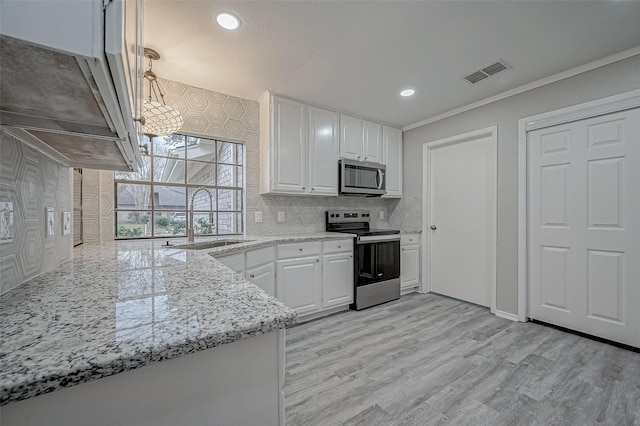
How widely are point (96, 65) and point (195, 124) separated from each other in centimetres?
245

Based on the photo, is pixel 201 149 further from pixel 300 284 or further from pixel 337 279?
pixel 337 279

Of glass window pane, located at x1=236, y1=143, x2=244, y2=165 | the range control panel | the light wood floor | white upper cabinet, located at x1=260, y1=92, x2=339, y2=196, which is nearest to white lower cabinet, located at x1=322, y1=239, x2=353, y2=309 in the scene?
the light wood floor

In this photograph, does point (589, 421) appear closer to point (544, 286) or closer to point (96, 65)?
point (544, 286)

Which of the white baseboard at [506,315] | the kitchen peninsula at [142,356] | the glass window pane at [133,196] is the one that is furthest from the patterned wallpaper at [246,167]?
the white baseboard at [506,315]

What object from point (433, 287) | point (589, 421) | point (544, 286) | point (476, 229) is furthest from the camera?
point (433, 287)

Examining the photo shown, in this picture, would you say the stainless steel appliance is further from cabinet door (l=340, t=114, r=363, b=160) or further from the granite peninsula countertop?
the granite peninsula countertop

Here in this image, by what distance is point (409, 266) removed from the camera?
3.53m

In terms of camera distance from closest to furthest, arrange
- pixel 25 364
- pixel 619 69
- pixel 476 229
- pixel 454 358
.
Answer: pixel 25 364, pixel 454 358, pixel 619 69, pixel 476 229

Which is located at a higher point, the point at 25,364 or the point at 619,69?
the point at 619,69

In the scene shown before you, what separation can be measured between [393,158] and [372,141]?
17.7 inches

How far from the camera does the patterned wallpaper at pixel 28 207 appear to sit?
0.81 meters

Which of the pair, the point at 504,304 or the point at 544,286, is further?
the point at 504,304

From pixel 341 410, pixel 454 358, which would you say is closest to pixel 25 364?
pixel 341 410

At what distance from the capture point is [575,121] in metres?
2.34
